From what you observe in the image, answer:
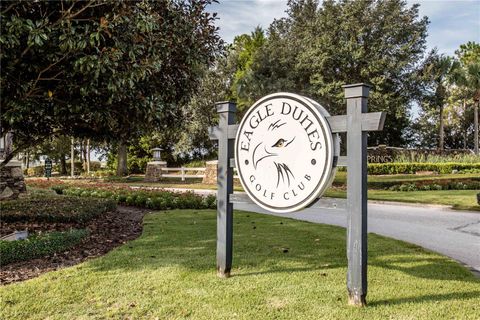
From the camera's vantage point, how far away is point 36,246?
196 inches

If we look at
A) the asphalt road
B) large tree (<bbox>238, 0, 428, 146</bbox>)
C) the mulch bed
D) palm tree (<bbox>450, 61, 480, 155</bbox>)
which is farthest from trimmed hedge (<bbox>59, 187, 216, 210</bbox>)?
palm tree (<bbox>450, 61, 480, 155</bbox>)

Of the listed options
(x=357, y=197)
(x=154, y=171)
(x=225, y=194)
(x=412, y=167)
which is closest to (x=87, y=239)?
(x=225, y=194)

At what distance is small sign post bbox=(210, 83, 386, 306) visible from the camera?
3.36 meters

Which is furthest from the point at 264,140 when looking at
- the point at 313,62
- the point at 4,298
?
the point at 313,62

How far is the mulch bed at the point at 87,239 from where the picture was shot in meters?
4.45

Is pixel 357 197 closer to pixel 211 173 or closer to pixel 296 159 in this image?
pixel 296 159

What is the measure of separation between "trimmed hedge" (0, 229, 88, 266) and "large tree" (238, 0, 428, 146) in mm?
20540

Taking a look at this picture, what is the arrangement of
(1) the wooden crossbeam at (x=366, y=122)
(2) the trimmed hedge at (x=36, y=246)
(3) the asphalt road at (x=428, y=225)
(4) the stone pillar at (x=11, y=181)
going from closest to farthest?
1. (1) the wooden crossbeam at (x=366, y=122)
2. (2) the trimmed hedge at (x=36, y=246)
3. (3) the asphalt road at (x=428, y=225)
4. (4) the stone pillar at (x=11, y=181)

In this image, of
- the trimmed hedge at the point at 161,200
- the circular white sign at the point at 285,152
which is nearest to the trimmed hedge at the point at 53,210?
the trimmed hedge at the point at 161,200

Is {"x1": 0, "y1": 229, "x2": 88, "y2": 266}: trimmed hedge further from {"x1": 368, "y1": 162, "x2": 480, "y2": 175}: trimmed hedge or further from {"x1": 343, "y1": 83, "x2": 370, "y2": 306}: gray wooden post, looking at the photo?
{"x1": 368, "y1": 162, "x2": 480, "y2": 175}: trimmed hedge

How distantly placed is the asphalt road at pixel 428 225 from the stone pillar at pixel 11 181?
5.73 metres

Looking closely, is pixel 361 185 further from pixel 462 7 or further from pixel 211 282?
pixel 462 7

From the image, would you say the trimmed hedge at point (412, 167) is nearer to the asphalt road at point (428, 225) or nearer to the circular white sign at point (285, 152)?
the asphalt road at point (428, 225)

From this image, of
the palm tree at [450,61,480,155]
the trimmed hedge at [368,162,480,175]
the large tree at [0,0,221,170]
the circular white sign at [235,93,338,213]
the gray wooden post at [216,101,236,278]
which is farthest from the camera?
the palm tree at [450,61,480,155]
